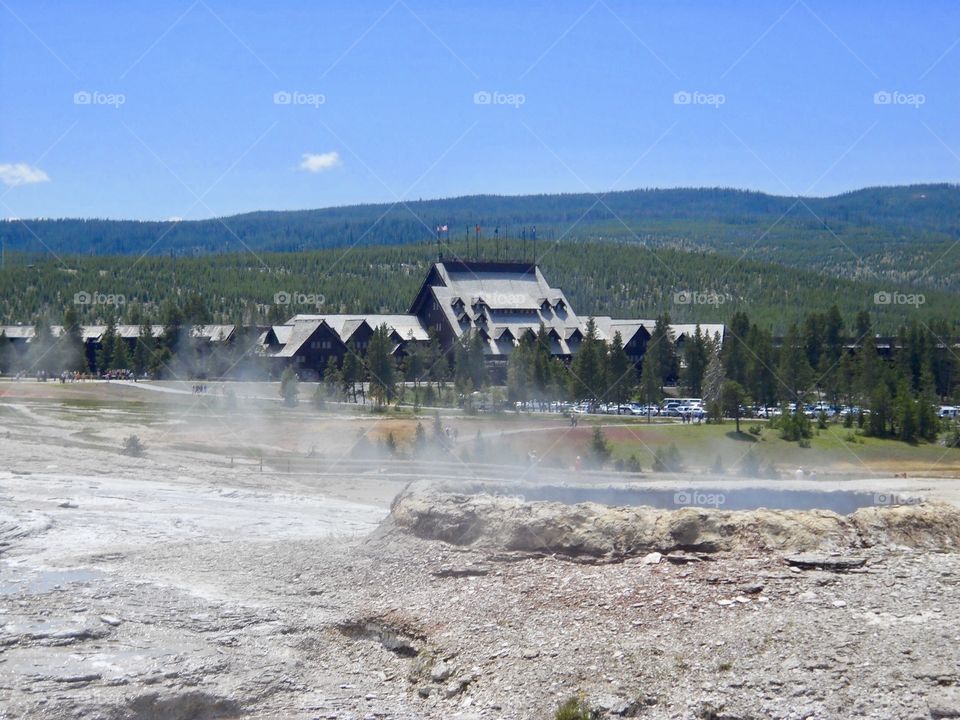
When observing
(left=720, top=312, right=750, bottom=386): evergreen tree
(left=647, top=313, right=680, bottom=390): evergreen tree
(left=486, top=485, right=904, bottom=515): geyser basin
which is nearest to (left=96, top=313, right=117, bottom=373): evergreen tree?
(left=647, top=313, right=680, bottom=390): evergreen tree

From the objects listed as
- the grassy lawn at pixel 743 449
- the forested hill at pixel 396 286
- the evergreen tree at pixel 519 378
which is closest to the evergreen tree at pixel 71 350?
the forested hill at pixel 396 286

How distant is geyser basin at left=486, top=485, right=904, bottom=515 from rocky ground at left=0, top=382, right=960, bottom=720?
1067 centimetres

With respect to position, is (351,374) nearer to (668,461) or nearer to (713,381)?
(713,381)

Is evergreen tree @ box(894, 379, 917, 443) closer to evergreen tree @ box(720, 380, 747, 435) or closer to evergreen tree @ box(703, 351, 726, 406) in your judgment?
evergreen tree @ box(720, 380, 747, 435)

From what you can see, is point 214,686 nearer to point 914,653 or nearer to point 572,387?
point 914,653

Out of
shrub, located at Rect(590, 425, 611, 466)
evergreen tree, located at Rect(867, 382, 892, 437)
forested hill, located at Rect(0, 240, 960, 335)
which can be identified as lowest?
shrub, located at Rect(590, 425, 611, 466)

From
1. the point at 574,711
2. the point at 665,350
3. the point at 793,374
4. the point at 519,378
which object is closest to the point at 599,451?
the point at 519,378

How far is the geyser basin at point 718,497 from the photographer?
1277 inches

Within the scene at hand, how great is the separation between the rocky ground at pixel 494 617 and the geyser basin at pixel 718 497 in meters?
10.7

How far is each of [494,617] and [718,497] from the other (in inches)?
715

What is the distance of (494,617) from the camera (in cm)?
1738

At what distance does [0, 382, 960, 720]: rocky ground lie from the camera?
14.7 metres

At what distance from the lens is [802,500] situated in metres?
33.8

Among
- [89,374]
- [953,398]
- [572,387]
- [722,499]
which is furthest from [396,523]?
[89,374]
